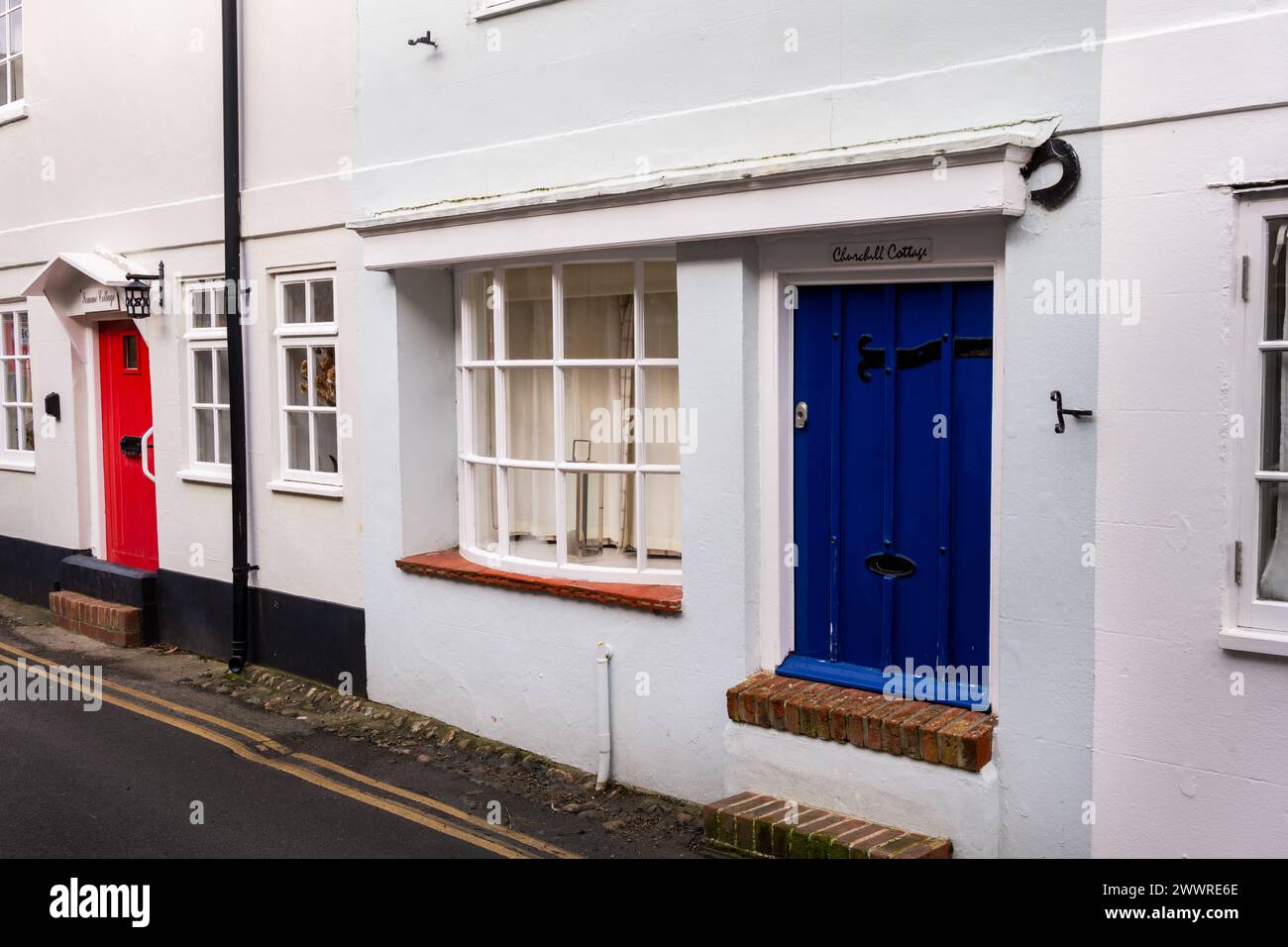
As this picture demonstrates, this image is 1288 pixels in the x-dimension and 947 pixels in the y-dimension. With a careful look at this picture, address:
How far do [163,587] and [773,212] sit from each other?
7219mm

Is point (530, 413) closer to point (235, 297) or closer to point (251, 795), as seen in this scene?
point (251, 795)

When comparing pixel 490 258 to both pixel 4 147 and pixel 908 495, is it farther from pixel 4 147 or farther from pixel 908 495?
Result: pixel 4 147

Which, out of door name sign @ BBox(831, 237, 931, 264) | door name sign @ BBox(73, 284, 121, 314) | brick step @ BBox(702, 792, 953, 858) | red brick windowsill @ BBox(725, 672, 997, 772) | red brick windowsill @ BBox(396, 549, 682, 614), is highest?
door name sign @ BBox(73, 284, 121, 314)

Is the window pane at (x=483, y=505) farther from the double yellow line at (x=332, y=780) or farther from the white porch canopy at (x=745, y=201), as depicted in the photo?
the double yellow line at (x=332, y=780)

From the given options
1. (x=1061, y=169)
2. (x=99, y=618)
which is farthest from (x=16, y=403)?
(x=1061, y=169)

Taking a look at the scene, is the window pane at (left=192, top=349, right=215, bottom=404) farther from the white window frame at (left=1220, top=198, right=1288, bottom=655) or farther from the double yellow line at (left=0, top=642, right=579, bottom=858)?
the white window frame at (left=1220, top=198, right=1288, bottom=655)

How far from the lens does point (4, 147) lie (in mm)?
13148

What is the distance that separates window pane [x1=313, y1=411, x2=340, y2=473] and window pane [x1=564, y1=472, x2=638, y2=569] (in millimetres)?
2441

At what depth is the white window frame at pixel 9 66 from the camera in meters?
12.8

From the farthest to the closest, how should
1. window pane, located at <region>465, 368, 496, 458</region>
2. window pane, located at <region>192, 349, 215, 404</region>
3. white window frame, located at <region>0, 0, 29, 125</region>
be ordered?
white window frame, located at <region>0, 0, 29, 125</region> < window pane, located at <region>192, 349, 215, 404</region> < window pane, located at <region>465, 368, 496, 458</region>

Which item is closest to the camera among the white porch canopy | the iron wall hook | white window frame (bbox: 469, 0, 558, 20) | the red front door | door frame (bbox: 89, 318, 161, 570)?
the iron wall hook

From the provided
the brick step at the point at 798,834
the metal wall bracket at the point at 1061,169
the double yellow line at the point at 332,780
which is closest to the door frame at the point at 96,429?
the double yellow line at the point at 332,780

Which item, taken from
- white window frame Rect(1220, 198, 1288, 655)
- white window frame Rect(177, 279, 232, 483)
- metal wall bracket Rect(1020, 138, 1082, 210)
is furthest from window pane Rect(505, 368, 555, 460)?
white window frame Rect(1220, 198, 1288, 655)

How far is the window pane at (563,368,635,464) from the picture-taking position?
762 cm
